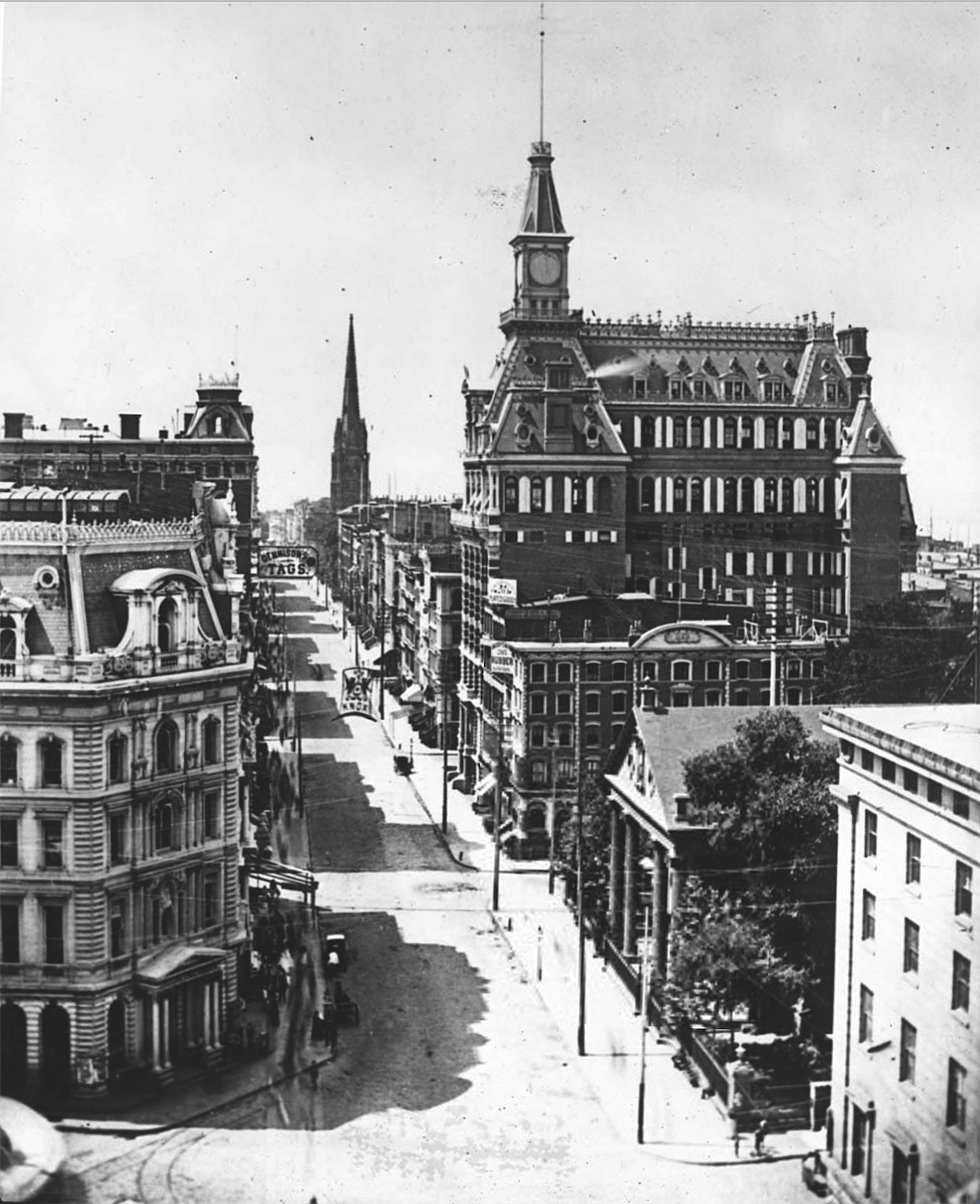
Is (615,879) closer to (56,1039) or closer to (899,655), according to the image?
(899,655)

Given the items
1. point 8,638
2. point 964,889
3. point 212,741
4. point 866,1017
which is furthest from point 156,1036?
point 964,889

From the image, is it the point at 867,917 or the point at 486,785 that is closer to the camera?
the point at 867,917

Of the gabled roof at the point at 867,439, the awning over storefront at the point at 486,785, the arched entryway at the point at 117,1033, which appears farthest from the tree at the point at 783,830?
the awning over storefront at the point at 486,785

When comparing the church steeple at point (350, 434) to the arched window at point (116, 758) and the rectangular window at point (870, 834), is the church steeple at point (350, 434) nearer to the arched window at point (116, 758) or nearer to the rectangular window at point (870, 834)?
the arched window at point (116, 758)

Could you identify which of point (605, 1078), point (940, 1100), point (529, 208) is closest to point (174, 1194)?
point (605, 1078)

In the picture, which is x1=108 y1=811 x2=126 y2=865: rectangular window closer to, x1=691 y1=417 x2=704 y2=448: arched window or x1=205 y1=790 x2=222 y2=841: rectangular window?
x1=205 y1=790 x2=222 y2=841: rectangular window

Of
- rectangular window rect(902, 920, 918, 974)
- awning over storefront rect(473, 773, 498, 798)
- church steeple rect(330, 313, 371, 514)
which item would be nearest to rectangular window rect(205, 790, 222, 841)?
church steeple rect(330, 313, 371, 514)

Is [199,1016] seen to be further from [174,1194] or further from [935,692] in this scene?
[935,692]
